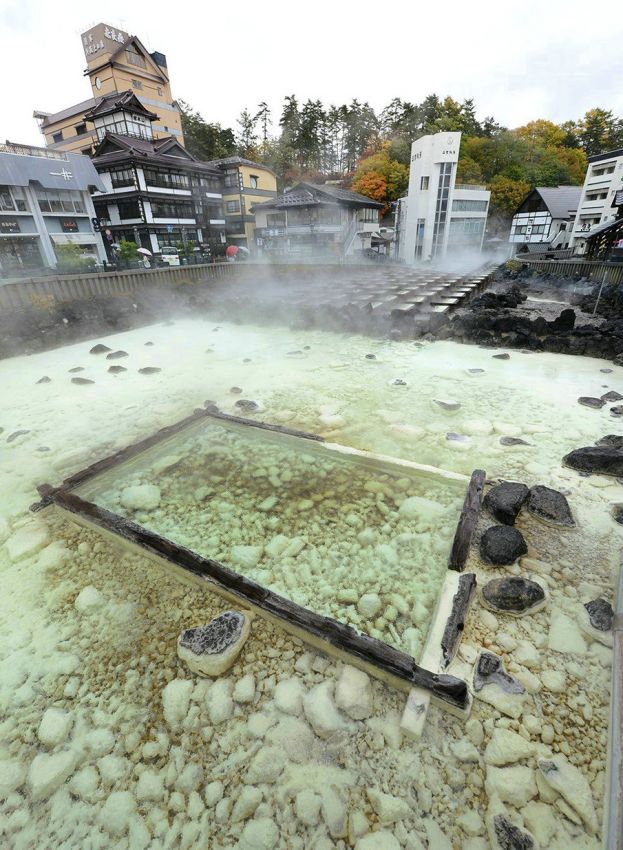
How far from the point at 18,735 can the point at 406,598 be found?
2.53m

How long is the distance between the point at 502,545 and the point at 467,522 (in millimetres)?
319

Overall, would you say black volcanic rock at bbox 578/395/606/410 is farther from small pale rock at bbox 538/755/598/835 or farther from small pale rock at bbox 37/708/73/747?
small pale rock at bbox 37/708/73/747

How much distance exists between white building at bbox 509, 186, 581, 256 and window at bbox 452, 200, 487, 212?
787 centimetres

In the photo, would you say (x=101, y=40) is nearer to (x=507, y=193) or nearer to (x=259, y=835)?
(x=507, y=193)

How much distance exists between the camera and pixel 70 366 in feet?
30.1

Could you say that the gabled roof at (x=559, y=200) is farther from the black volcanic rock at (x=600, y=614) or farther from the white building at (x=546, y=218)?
the black volcanic rock at (x=600, y=614)

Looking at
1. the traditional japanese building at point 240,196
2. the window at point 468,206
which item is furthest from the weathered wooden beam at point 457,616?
the traditional japanese building at point 240,196

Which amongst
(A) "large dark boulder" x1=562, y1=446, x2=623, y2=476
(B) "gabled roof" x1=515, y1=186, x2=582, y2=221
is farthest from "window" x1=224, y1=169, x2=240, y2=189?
(A) "large dark boulder" x1=562, y1=446, x2=623, y2=476

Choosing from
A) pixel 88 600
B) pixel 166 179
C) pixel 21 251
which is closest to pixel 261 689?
pixel 88 600

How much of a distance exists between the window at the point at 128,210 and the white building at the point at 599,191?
32.0 metres

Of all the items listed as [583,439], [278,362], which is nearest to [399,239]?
[278,362]

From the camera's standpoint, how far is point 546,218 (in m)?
37.5

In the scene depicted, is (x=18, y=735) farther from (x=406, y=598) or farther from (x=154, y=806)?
(x=406, y=598)

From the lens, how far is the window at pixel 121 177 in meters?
26.0
